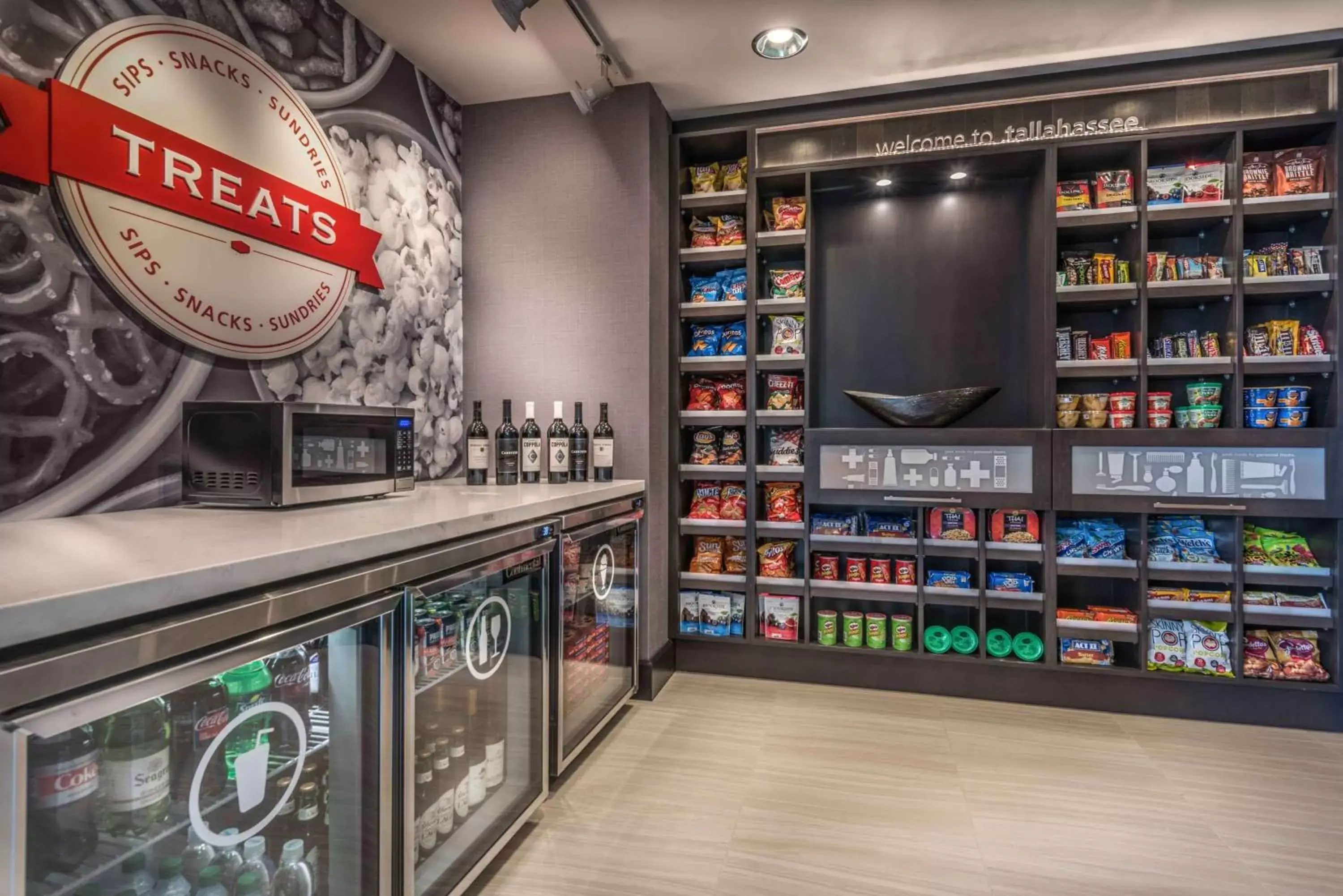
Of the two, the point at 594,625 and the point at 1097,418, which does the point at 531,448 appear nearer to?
the point at 594,625

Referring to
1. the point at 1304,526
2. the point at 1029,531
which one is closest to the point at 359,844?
the point at 1029,531

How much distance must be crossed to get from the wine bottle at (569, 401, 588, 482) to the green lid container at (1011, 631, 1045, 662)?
2.19m

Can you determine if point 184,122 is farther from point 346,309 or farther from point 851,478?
point 851,478

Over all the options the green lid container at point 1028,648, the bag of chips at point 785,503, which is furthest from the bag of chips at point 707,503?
the green lid container at point 1028,648

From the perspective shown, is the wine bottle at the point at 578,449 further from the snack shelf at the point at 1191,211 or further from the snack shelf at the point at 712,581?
the snack shelf at the point at 1191,211

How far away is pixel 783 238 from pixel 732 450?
1116 millimetres

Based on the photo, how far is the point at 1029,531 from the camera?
3092 mm

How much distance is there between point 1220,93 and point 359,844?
13.7ft

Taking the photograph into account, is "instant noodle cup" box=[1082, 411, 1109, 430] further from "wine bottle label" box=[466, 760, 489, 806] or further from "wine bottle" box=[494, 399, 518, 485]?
"wine bottle label" box=[466, 760, 489, 806]

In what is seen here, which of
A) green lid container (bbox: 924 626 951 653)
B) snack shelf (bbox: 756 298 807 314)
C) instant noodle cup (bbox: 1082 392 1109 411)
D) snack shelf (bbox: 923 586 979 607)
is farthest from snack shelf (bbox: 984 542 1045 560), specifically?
snack shelf (bbox: 756 298 807 314)

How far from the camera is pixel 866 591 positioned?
3254 millimetres

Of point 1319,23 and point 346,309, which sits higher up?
point 1319,23

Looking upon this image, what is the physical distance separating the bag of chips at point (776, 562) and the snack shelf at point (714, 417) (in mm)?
677

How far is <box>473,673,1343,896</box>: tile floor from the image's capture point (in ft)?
6.17
